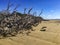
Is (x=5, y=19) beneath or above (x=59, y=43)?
above

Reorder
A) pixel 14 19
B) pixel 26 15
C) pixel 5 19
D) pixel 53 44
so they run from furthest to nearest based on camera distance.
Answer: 1. pixel 26 15
2. pixel 14 19
3. pixel 5 19
4. pixel 53 44

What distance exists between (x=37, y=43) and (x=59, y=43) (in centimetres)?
58

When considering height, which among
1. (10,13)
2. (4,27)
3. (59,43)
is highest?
(10,13)

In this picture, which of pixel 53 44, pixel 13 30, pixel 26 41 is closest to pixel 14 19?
pixel 13 30

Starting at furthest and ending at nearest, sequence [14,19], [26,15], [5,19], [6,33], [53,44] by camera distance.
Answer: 1. [26,15]
2. [14,19]
3. [5,19]
4. [6,33]
5. [53,44]

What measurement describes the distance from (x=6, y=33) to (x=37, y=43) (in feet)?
4.13

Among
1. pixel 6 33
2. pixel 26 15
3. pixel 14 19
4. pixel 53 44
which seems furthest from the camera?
pixel 26 15

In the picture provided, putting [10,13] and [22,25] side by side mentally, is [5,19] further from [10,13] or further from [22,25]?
[22,25]

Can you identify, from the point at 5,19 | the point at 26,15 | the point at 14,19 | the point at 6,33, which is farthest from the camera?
the point at 26,15

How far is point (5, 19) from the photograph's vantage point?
5188mm

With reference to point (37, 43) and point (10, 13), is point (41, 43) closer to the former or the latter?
point (37, 43)

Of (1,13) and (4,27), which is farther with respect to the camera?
(1,13)

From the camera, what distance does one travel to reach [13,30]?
16.5ft

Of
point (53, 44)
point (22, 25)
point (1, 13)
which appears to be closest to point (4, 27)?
point (1, 13)
